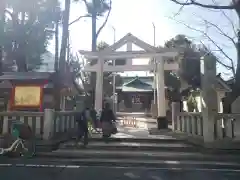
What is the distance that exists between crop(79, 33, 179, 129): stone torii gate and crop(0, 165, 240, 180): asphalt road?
7780 mm

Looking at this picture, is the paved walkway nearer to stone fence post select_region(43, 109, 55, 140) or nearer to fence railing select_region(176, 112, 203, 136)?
stone fence post select_region(43, 109, 55, 140)

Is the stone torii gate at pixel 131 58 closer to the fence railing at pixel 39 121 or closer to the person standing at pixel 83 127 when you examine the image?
the fence railing at pixel 39 121

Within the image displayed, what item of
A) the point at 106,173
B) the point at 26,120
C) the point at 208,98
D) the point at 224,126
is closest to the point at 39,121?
the point at 26,120

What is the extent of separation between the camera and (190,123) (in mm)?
11367

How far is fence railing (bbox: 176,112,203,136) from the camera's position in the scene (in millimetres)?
10266

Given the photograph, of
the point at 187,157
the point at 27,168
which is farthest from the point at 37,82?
the point at 187,157

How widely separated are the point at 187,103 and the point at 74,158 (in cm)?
1362

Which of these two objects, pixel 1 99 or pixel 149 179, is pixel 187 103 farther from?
pixel 149 179

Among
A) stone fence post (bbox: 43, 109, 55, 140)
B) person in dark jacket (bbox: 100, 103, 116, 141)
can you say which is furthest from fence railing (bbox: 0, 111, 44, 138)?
person in dark jacket (bbox: 100, 103, 116, 141)

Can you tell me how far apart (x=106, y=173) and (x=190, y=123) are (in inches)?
219

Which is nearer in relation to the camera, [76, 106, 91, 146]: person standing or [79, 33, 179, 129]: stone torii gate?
[76, 106, 91, 146]: person standing

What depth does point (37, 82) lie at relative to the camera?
12750 mm

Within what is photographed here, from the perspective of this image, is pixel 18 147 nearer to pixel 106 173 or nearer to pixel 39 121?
pixel 39 121

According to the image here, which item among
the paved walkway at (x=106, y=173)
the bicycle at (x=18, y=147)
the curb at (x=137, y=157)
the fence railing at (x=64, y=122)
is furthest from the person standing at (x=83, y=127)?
the paved walkway at (x=106, y=173)
